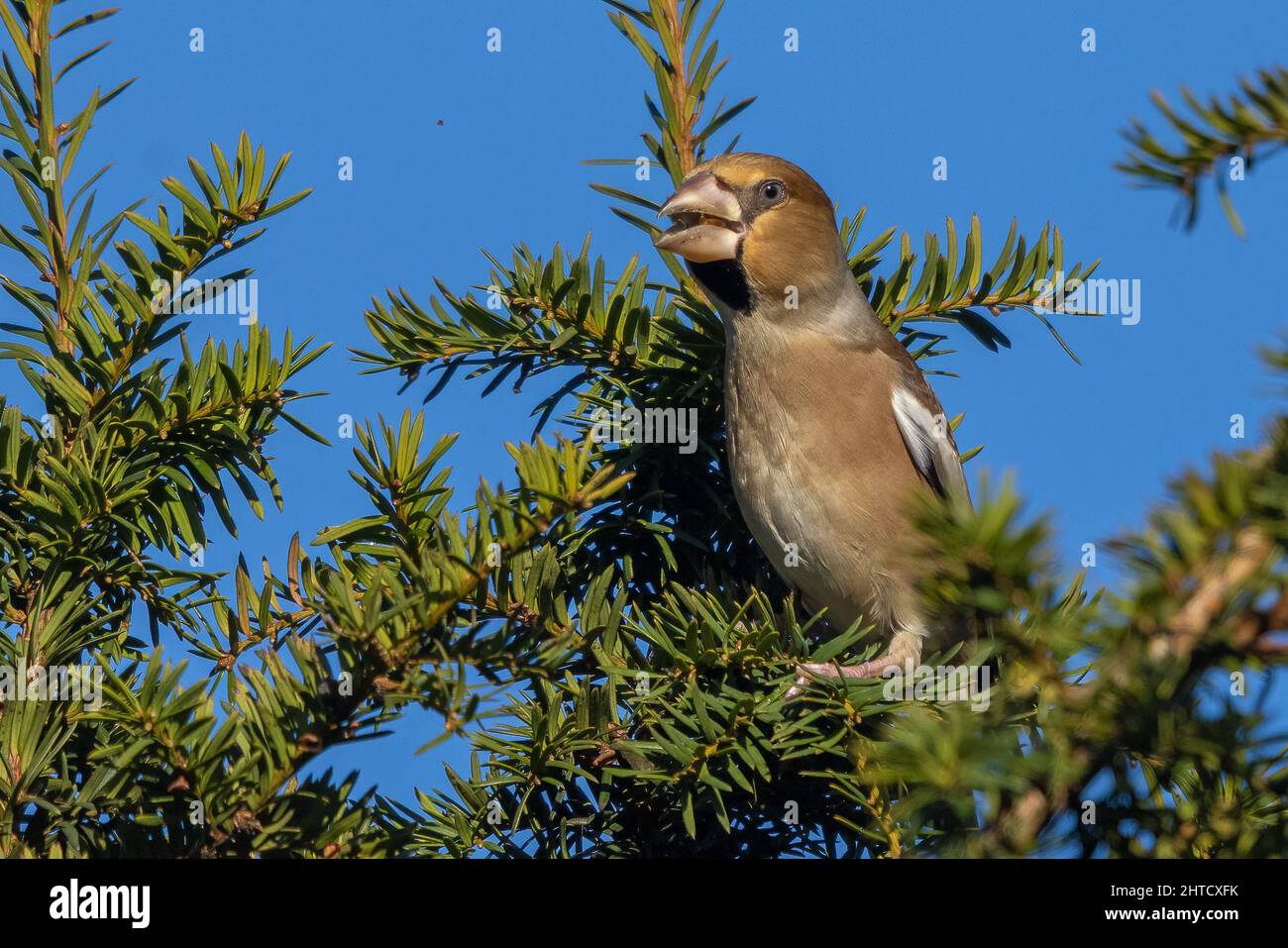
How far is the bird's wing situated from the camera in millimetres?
4738

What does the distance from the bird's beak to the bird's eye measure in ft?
0.64

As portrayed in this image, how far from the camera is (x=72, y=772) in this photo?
2.57 meters

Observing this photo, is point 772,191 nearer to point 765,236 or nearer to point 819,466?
point 765,236

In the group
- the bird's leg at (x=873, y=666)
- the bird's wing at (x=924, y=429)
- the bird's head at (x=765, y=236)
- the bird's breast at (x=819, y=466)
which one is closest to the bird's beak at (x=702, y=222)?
the bird's head at (x=765, y=236)

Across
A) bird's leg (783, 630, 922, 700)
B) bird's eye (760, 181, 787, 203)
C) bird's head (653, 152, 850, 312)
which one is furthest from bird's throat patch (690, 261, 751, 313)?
bird's leg (783, 630, 922, 700)

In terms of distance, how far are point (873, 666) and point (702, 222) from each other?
1.65 meters

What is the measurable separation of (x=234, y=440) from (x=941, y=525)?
1.85m

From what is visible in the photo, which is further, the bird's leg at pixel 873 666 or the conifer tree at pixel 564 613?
the bird's leg at pixel 873 666

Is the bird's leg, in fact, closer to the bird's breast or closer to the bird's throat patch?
the bird's breast

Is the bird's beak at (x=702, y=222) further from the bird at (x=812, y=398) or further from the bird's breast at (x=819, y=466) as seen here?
the bird's breast at (x=819, y=466)

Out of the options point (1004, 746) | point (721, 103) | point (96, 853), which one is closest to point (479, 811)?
point (96, 853)

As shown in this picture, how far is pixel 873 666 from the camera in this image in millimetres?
4035

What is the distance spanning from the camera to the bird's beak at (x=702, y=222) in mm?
4059

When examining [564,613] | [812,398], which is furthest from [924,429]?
[564,613]
